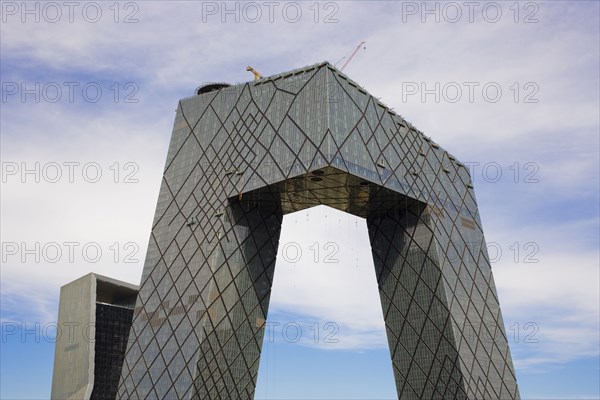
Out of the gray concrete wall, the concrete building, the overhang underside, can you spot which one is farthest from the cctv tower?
the concrete building

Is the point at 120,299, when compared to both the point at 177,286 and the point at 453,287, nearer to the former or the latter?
the point at 177,286

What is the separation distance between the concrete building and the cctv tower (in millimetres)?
14080

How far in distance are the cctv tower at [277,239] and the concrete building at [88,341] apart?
46.2 feet

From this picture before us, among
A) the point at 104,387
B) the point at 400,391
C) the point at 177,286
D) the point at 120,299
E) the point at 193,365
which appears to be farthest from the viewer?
the point at 120,299

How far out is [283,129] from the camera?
67688 mm

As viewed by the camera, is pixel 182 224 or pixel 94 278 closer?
pixel 182 224

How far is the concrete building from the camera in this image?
79875mm

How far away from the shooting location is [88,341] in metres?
80.6

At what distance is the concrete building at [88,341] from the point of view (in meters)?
79.9

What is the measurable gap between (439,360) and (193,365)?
84.3ft

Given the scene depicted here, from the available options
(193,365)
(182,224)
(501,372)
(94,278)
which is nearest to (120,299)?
(94,278)

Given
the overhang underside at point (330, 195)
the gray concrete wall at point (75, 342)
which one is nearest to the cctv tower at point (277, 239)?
the overhang underside at point (330, 195)

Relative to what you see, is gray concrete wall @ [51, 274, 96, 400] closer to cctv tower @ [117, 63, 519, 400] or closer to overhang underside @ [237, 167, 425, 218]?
cctv tower @ [117, 63, 519, 400]

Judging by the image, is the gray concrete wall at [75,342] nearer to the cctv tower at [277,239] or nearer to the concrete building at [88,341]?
the concrete building at [88,341]
